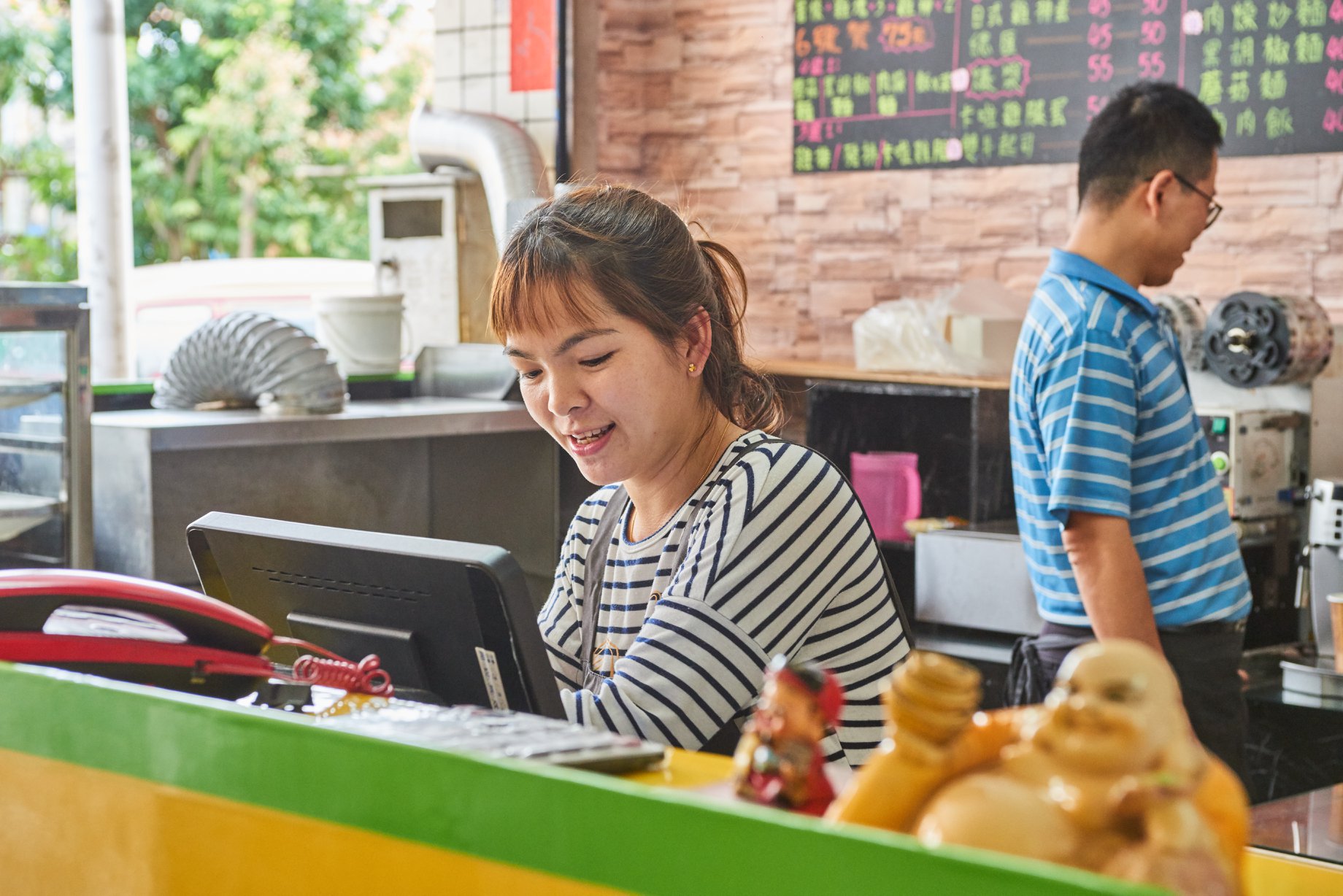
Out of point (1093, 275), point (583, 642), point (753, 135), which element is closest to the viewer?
point (583, 642)

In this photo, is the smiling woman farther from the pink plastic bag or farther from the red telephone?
the pink plastic bag

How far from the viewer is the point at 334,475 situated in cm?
439

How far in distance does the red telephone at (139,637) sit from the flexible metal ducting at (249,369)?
2.96 m

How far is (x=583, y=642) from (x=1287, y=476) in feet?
6.86

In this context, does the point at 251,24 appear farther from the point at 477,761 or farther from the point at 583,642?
the point at 477,761

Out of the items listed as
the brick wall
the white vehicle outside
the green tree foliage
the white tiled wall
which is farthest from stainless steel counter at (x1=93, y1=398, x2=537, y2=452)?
the green tree foliage

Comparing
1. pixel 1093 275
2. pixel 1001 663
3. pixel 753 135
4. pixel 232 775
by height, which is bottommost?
pixel 1001 663

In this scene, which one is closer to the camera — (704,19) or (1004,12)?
(1004,12)

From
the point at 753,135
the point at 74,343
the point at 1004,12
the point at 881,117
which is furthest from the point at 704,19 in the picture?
the point at 74,343

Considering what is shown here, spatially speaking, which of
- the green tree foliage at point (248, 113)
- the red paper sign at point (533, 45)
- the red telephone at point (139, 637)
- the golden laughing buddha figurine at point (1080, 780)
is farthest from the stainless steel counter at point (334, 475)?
the green tree foliage at point (248, 113)

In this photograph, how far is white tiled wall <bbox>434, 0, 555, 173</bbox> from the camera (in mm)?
5262

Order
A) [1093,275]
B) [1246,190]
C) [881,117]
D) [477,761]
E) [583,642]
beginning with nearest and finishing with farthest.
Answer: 1. [477,761]
2. [583,642]
3. [1093,275]
4. [1246,190]
5. [881,117]

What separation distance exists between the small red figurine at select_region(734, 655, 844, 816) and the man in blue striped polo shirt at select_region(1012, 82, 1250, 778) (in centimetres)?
161

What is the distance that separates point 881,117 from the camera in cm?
472
